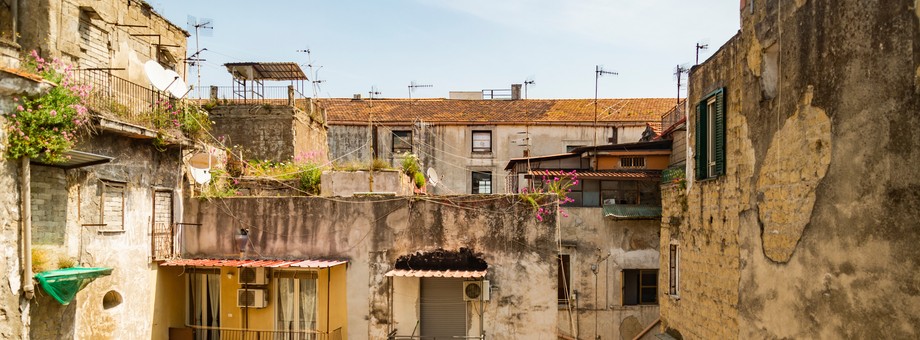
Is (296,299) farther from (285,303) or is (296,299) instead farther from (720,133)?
(720,133)

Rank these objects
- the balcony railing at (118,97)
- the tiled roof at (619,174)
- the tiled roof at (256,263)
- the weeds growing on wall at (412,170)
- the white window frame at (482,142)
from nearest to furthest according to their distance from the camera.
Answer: the balcony railing at (118,97) < the tiled roof at (256,263) < the weeds growing on wall at (412,170) < the tiled roof at (619,174) < the white window frame at (482,142)

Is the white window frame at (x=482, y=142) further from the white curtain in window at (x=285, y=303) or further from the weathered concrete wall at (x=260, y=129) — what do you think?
the white curtain in window at (x=285, y=303)

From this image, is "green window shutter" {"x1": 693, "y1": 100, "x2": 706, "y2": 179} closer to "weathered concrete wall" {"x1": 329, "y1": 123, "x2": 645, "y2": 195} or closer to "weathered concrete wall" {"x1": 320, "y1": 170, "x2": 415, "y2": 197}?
"weathered concrete wall" {"x1": 320, "y1": 170, "x2": 415, "y2": 197}

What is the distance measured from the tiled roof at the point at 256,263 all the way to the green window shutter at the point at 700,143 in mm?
7657

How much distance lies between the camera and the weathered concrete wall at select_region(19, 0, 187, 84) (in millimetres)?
13383

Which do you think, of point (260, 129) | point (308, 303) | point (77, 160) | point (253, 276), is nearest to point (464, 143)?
point (260, 129)

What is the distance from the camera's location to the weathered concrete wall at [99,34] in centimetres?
1338

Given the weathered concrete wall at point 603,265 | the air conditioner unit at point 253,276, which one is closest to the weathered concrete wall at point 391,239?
the air conditioner unit at point 253,276

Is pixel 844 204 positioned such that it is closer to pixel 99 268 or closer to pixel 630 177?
pixel 99 268

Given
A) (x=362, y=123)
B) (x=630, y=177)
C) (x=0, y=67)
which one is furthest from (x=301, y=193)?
(x=362, y=123)

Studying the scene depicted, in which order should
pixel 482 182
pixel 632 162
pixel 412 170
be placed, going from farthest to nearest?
pixel 482 182, pixel 632 162, pixel 412 170

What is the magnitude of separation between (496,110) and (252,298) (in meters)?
21.6

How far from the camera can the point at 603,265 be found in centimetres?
2167

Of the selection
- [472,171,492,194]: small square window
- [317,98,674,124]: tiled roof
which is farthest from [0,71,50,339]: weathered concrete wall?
[472,171,492,194]: small square window
